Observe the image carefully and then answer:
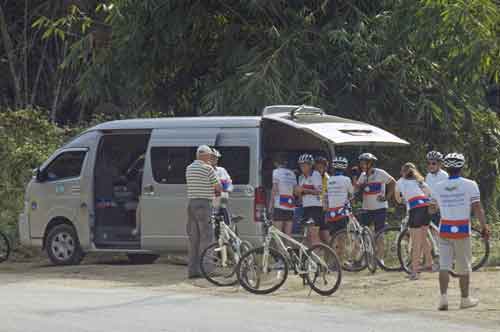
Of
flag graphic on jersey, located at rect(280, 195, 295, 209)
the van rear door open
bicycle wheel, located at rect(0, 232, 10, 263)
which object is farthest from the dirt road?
the van rear door open

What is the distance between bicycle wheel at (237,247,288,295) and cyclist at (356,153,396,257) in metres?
3.16

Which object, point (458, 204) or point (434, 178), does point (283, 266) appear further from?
point (434, 178)

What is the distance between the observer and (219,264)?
1484 cm

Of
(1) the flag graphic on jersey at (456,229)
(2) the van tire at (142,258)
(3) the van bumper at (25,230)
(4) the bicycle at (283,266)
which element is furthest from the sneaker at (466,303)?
(3) the van bumper at (25,230)

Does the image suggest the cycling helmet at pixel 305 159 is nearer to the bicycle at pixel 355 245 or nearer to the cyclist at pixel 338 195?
the cyclist at pixel 338 195

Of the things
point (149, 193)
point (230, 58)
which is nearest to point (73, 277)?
point (149, 193)

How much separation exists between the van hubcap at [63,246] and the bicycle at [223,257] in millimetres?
3613

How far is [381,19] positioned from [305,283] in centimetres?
815

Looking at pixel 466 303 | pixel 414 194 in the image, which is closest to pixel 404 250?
pixel 414 194

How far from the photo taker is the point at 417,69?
21219mm

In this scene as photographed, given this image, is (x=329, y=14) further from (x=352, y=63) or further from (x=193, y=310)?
(x=193, y=310)

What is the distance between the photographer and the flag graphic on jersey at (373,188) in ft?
53.6

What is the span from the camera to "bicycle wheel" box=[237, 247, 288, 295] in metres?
13.6

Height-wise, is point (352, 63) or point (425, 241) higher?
point (352, 63)
